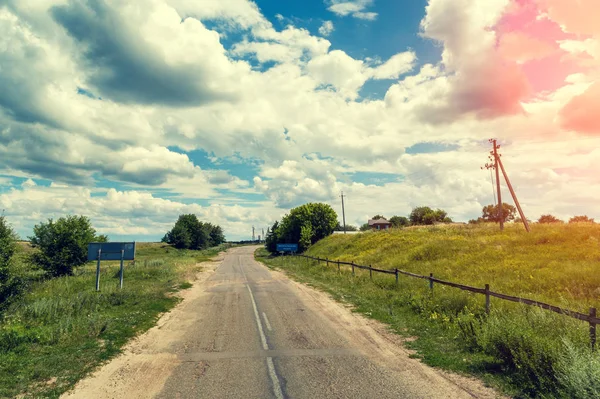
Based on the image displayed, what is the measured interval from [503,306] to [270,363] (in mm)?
8323

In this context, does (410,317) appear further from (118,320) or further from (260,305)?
(118,320)

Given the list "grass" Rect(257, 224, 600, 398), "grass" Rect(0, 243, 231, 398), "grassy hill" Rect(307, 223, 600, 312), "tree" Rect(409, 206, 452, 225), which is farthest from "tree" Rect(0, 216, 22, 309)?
"tree" Rect(409, 206, 452, 225)

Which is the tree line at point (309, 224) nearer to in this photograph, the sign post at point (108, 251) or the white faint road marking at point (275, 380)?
the sign post at point (108, 251)

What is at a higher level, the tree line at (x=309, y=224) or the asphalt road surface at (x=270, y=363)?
the tree line at (x=309, y=224)

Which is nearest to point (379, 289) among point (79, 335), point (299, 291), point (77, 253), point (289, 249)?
point (299, 291)

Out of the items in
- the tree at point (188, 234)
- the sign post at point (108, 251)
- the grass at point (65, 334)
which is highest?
the tree at point (188, 234)

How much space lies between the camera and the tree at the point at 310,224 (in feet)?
232

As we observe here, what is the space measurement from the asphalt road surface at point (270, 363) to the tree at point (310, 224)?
187 ft

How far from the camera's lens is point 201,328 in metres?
11.8

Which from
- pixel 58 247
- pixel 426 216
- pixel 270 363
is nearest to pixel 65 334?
pixel 270 363

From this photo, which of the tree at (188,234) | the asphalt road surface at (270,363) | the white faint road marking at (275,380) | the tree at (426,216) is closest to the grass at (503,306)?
the asphalt road surface at (270,363)

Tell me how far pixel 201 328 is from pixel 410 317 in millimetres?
7770

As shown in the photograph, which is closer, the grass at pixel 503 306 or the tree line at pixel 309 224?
the grass at pixel 503 306

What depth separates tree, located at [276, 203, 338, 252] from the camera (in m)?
70.6
